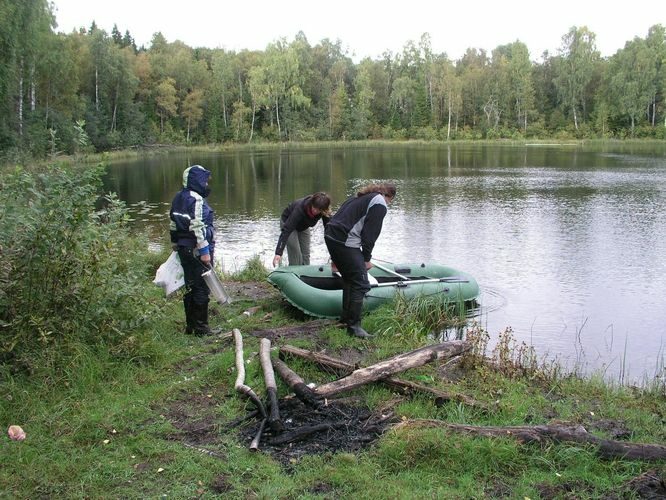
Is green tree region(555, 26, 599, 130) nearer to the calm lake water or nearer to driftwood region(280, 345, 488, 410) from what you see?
Result: the calm lake water

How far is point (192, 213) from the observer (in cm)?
598

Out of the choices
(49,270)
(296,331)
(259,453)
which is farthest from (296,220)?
(259,453)

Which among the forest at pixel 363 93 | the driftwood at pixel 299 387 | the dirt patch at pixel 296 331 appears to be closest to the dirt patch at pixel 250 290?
the dirt patch at pixel 296 331

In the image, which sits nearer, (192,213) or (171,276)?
(192,213)

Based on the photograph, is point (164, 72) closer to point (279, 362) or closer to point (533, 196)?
point (533, 196)

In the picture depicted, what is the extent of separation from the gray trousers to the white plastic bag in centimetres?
257

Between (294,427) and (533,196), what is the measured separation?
783 inches

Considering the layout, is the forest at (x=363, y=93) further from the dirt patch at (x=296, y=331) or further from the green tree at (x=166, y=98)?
the dirt patch at (x=296, y=331)

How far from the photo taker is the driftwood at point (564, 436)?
149 inches

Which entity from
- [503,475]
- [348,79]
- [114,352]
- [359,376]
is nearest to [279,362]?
[359,376]

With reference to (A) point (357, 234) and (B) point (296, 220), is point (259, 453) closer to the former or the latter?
(A) point (357, 234)

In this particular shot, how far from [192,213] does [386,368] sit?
239 centimetres

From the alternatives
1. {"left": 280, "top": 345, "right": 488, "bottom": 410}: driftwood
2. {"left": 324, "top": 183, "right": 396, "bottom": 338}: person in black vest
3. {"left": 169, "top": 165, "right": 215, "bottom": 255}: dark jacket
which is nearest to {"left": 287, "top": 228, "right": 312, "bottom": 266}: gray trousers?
{"left": 324, "top": 183, "right": 396, "bottom": 338}: person in black vest

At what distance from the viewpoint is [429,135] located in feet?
209
